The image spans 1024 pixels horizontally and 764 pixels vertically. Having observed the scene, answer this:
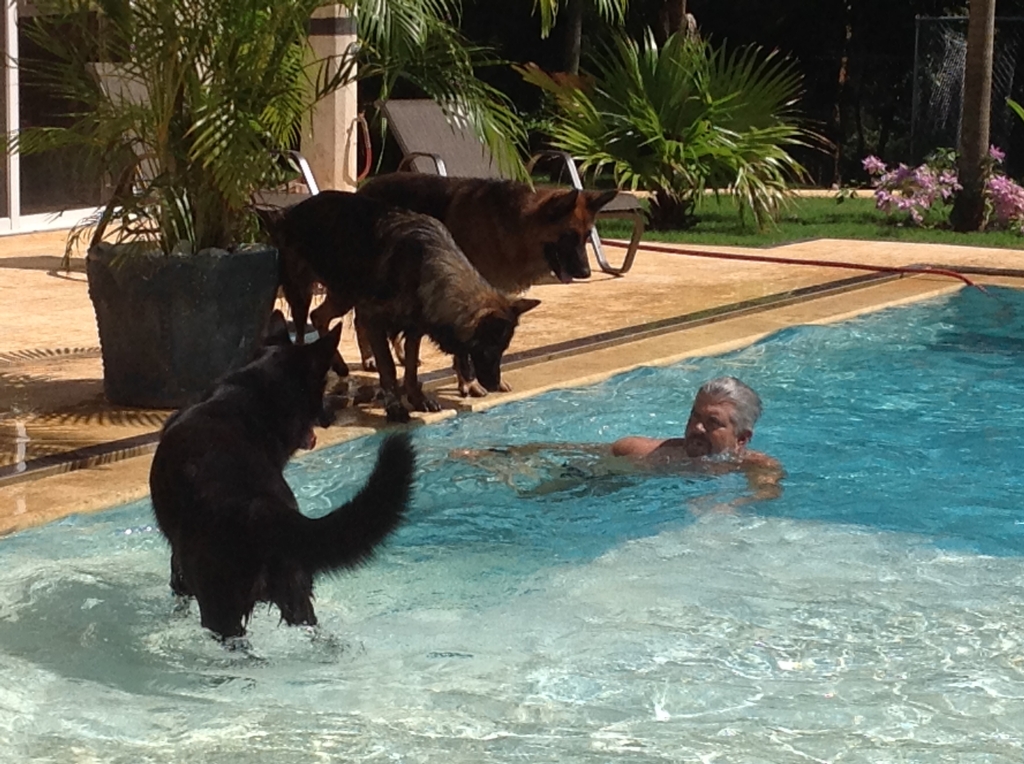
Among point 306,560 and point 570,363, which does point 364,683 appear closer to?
point 306,560

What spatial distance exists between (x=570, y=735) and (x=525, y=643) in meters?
0.77

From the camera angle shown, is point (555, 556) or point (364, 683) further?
point (555, 556)

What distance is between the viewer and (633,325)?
9.33m

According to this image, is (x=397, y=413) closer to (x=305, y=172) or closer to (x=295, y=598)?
(x=295, y=598)

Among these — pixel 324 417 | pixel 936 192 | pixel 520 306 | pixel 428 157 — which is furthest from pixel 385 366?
pixel 936 192

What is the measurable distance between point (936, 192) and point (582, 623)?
11961mm

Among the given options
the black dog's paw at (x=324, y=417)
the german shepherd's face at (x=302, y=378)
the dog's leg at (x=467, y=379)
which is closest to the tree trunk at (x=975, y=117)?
the dog's leg at (x=467, y=379)

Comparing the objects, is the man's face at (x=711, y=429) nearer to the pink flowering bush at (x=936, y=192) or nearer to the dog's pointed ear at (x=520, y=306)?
the dog's pointed ear at (x=520, y=306)

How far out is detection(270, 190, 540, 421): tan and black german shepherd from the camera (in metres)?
6.91

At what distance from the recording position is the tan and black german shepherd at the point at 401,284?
6906mm

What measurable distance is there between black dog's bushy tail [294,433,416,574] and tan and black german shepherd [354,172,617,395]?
12.9 ft

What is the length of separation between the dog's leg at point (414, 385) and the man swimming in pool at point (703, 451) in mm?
590

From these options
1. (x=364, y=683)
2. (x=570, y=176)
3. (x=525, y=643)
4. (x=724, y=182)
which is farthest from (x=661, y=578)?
(x=724, y=182)

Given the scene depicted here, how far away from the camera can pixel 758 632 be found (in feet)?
15.8
